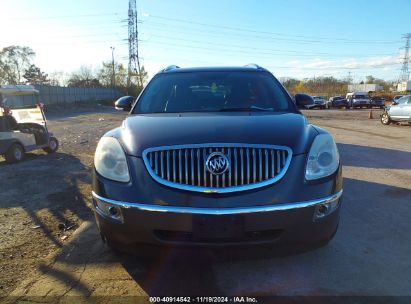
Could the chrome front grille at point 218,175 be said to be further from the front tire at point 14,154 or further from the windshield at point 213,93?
the front tire at point 14,154

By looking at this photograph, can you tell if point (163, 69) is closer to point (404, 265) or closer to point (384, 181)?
point (404, 265)

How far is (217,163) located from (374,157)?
6.87 meters

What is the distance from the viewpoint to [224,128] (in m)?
3.00

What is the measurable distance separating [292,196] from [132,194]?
1.11m

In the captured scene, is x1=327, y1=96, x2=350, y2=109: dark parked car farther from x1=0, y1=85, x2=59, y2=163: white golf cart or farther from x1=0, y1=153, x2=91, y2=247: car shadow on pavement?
x1=0, y1=153, x2=91, y2=247: car shadow on pavement

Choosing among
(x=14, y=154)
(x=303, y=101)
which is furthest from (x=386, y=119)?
(x=14, y=154)

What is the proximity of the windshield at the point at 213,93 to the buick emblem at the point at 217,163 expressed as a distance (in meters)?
1.21

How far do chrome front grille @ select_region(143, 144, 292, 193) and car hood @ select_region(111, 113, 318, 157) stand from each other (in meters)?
0.06

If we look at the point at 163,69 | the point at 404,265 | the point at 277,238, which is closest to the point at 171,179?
the point at 277,238

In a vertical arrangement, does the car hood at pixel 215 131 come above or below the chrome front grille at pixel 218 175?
above

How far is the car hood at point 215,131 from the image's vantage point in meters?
2.84

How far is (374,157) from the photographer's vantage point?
8.53 m

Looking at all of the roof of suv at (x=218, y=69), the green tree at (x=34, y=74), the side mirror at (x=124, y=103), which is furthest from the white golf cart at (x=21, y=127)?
the green tree at (x=34, y=74)

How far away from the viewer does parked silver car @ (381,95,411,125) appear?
1814 cm
